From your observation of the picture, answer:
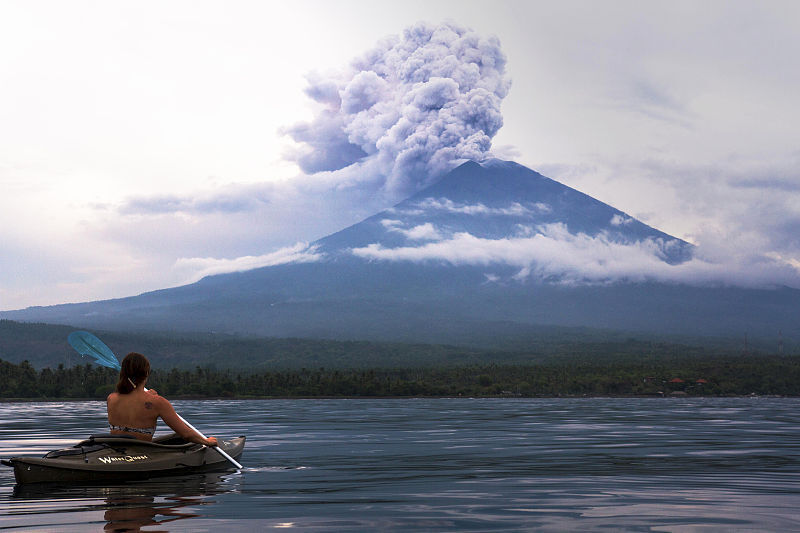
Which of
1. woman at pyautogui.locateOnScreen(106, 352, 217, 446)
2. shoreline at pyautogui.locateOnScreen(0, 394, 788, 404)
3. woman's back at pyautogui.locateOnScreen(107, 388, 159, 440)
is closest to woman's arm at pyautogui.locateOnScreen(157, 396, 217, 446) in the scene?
woman at pyautogui.locateOnScreen(106, 352, 217, 446)

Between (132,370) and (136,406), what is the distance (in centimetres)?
137

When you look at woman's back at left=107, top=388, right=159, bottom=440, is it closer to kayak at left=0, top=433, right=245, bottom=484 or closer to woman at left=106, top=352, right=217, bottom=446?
woman at left=106, top=352, right=217, bottom=446

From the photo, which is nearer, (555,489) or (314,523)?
(314,523)

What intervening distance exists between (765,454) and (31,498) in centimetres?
2620

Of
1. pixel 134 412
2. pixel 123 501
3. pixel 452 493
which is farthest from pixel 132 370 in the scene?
pixel 452 493

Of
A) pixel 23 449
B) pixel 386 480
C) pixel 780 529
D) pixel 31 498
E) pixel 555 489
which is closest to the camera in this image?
pixel 780 529

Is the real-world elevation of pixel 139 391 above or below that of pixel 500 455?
above

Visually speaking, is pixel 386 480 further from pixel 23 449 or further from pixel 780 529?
pixel 23 449

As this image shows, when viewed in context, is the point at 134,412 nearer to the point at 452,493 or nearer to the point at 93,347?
the point at 452,493

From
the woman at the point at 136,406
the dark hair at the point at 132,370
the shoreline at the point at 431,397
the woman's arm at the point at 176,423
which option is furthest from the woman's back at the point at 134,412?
the shoreline at the point at 431,397

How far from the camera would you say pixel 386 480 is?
27.3 metres

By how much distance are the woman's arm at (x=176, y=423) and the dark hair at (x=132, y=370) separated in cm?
71

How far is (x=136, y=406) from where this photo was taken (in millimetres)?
23719

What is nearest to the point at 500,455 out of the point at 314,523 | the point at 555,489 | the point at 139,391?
the point at 555,489
